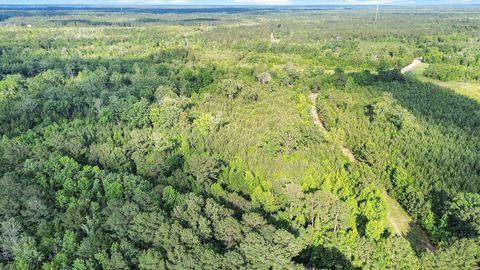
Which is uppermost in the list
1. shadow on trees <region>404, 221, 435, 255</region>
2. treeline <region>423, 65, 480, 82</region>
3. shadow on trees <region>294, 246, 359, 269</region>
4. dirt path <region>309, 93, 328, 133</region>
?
treeline <region>423, 65, 480, 82</region>

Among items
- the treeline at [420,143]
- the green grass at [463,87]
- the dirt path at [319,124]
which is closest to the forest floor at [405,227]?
the treeline at [420,143]

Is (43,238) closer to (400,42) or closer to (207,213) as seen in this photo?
(207,213)

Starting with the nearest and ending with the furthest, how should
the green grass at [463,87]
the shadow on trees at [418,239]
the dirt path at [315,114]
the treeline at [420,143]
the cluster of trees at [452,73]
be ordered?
the shadow on trees at [418,239] → the treeline at [420,143] → the dirt path at [315,114] → the green grass at [463,87] → the cluster of trees at [452,73]

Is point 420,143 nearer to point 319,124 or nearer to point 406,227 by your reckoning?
point 406,227

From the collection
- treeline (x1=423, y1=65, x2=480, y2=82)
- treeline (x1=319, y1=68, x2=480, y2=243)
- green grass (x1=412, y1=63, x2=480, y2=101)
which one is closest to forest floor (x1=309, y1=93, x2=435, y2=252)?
treeline (x1=319, y1=68, x2=480, y2=243)

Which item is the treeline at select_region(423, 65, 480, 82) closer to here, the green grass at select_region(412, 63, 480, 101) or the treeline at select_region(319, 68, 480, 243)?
the green grass at select_region(412, 63, 480, 101)

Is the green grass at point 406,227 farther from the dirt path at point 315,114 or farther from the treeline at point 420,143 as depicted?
the dirt path at point 315,114

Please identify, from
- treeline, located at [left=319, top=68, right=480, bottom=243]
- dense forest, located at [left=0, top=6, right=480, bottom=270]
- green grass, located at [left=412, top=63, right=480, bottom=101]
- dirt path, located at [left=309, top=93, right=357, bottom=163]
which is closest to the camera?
dense forest, located at [left=0, top=6, right=480, bottom=270]

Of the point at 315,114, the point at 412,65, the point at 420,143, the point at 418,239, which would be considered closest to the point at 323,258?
the point at 418,239

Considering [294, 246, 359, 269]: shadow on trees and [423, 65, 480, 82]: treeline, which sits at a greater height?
[423, 65, 480, 82]: treeline
